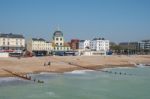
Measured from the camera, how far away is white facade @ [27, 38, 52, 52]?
121 meters

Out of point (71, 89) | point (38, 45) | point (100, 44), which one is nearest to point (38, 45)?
point (38, 45)

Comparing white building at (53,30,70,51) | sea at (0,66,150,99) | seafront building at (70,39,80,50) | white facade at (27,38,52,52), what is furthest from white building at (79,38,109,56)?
sea at (0,66,150,99)

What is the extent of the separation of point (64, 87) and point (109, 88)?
5.15 m

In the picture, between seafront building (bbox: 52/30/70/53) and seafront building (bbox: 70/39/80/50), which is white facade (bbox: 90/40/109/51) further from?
seafront building (bbox: 52/30/70/53)

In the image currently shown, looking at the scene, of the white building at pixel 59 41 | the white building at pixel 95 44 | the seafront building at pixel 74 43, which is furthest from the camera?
the seafront building at pixel 74 43

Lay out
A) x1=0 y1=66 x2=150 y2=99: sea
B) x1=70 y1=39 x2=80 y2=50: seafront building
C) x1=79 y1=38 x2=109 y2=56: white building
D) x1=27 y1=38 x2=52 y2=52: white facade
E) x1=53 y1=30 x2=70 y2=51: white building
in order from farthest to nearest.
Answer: x1=70 y1=39 x2=80 y2=50: seafront building, x1=79 y1=38 x2=109 y2=56: white building, x1=27 y1=38 x2=52 y2=52: white facade, x1=53 y1=30 x2=70 y2=51: white building, x1=0 y1=66 x2=150 y2=99: sea

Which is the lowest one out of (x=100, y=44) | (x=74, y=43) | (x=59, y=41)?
(x=59, y=41)

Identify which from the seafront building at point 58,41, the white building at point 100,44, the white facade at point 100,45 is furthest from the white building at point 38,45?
the white building at point 100,44

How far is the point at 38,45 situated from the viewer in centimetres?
12262

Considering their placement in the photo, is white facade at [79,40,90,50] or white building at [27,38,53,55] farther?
white facade at [79,40,90,50]

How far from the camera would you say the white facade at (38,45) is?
120875mm

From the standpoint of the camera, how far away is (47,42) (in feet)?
402

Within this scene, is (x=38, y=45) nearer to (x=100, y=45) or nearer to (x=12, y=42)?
(x=12, y=42)

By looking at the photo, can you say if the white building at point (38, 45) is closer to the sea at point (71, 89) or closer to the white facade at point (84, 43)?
the white facade at point (84, 43)
